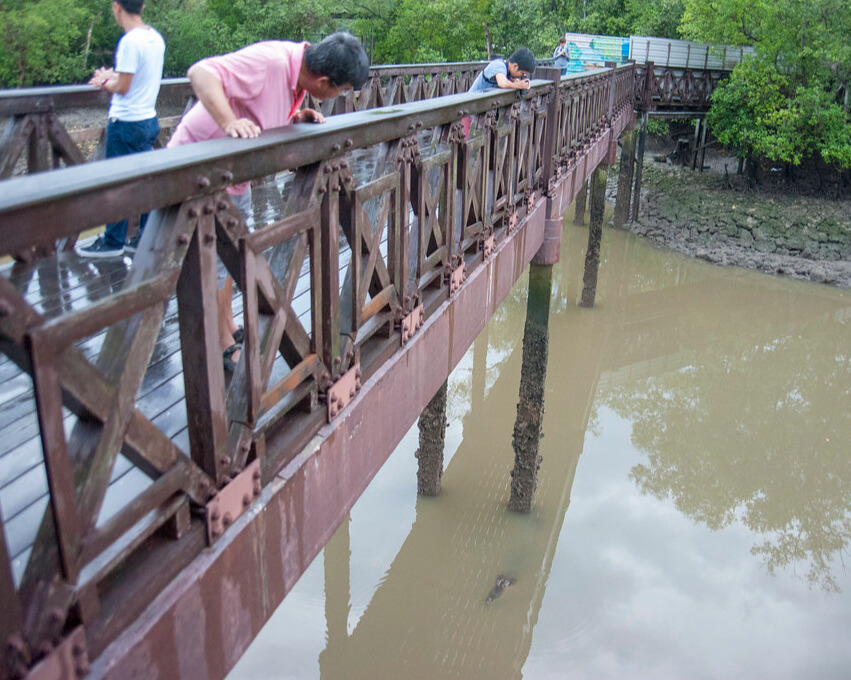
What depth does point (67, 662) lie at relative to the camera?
1575mm

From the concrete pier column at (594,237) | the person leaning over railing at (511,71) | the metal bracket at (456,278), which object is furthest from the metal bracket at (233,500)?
the concrete pier column at (594,237)

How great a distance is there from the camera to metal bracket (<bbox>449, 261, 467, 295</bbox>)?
4.32 meters

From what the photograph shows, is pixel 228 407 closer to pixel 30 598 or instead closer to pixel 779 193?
pixel 30 598

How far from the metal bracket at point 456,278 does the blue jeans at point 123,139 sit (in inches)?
68.7

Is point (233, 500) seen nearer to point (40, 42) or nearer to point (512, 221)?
point (512, 221)

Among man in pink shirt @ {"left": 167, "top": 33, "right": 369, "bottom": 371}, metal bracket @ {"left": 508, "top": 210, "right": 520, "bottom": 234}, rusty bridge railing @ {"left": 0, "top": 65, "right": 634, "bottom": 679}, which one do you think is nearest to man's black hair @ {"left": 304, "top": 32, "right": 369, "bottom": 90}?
man in pink shirt @ {"left": 167, "top": 33, "right": 369, "bottom": 371}

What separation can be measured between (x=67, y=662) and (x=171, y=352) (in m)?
1.59

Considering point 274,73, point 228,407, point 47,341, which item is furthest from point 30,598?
point 274,73

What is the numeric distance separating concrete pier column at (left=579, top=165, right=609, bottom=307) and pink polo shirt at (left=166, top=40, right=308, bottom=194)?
1276cm

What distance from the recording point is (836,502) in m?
Answer: 10.1

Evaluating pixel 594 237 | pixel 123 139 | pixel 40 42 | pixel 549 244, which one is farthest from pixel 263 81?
pixel 40 42

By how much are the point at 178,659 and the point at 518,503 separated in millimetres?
7362

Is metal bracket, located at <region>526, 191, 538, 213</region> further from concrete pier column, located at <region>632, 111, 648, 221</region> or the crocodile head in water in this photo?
concrete pier column, located at <region>632, 111, 648, 221</region>

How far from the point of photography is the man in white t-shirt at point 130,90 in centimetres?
391
